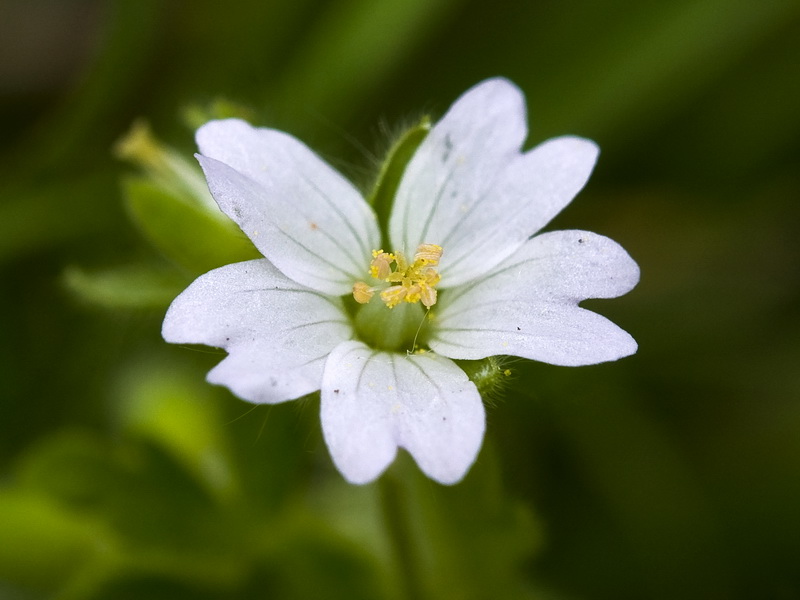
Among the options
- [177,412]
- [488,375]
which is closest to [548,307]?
[488,375]

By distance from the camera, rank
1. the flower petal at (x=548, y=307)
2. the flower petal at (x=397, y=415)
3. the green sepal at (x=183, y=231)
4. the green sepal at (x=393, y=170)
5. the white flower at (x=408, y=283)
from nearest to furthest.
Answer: the flower petal at (x=397, y=415) → the white flower at (x=408, y=283) → the flower petal at (x=548, y=307) → the green sepal at (x=393, y=170) → the green sepal at (x=183, y=231)

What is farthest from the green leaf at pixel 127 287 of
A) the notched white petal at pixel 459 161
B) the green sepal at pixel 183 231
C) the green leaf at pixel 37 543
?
the green leaf at pixel 37 543

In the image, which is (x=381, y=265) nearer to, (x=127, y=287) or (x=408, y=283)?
(x=408, y=283)

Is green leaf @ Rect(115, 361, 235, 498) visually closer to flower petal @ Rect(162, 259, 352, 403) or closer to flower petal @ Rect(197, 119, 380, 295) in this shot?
flower petal @ Rect(197, 119, 380, 295)

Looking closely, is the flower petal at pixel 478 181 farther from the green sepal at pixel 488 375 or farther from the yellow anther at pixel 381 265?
the green sepal at pixel 488 375

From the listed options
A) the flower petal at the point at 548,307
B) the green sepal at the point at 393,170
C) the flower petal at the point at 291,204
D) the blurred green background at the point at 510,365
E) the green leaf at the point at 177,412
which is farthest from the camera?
the green leaf at the point at 177,412

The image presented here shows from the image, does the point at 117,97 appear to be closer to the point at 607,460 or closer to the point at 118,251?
the point at 118,251

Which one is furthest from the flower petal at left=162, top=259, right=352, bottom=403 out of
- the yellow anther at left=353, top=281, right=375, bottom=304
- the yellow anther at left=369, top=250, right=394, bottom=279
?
the yellow anther at left=369, top=250, right=394, bottom=279
